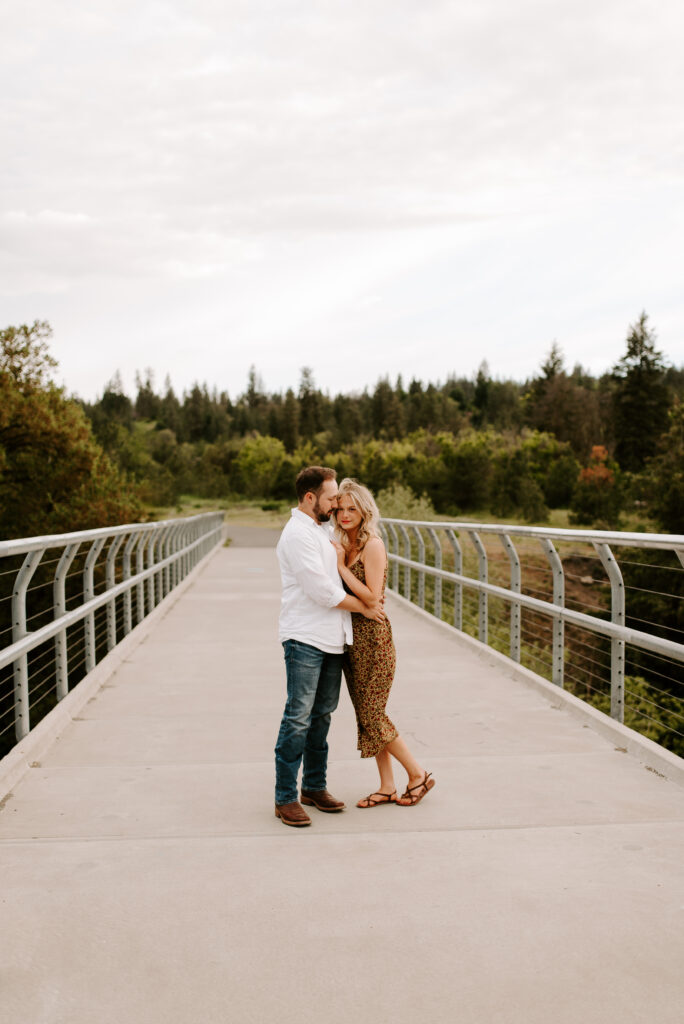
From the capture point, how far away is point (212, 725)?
253 inches

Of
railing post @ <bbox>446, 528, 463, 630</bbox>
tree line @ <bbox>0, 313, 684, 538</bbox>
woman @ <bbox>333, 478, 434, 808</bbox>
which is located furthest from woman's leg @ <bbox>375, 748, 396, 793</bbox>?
tree line @ <bbox>0, 313, 684, 538</bbox>

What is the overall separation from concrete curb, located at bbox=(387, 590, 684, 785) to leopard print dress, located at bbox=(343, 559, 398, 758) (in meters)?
1.40

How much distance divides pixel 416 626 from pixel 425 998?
9.01 m

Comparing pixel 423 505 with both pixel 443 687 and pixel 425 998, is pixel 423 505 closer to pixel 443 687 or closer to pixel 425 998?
pixel 443 687

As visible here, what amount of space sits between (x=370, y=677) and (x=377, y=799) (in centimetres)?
54

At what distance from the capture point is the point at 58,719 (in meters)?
6.07

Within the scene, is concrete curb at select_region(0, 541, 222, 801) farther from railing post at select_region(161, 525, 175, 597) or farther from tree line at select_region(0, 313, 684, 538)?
tree line at select_region(0, 313, 684, 538)

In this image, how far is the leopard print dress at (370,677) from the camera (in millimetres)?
4492

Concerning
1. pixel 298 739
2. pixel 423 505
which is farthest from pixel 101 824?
pixel 423 505

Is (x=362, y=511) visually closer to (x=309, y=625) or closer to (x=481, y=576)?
(x=309, y=625)

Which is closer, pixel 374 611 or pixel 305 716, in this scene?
pixel 305 716

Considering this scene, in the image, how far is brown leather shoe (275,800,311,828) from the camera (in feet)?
13.7

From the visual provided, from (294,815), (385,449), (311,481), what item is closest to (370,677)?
(294,815)

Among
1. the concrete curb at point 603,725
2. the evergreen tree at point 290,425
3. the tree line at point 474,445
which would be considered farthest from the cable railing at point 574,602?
the evergreen tree at point 290,425
